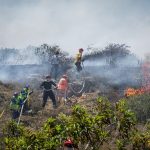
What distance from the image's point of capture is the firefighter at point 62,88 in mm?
22091

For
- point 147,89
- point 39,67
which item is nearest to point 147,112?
Answer: point 147,89

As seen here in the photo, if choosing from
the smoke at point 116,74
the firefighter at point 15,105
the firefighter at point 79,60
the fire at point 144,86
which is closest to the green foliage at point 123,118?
the firefighter at point 15,105

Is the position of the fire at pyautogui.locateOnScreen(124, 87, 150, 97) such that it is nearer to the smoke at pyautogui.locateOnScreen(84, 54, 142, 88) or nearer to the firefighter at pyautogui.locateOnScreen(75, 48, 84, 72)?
the smoke at pyautogui.locateOnScreen(84, 54, 142, 88)


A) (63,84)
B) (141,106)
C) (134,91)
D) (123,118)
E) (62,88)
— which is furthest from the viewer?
(134,91)

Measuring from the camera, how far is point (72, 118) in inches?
273

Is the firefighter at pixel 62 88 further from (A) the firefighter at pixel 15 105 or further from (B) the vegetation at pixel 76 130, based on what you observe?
(B) the vegetation at pixel 76 130

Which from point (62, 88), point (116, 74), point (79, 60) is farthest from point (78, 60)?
point (116, 74)

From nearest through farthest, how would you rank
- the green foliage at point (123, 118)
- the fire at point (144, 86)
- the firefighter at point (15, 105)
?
the green foliage at point (123, 118) → the firefighter at point (15, 105) → the fire at point (144, 86)

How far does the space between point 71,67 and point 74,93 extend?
572 centimetres

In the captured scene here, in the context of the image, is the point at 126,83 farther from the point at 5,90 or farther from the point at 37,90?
the point at 5,90

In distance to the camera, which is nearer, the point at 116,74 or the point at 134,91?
the point at 134,91

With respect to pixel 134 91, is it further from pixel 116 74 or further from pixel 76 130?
pixel 76 130

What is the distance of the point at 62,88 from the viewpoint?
A: 2241 cm

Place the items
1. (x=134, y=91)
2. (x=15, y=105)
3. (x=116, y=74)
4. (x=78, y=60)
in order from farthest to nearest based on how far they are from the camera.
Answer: (x=116, y=74) < (x=78, y=60) < (x=134, y=91) < (x=15, y=105)
